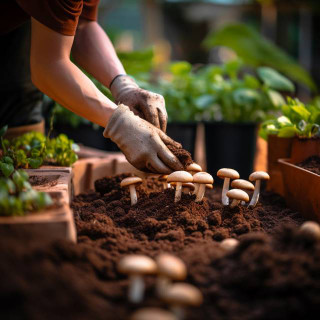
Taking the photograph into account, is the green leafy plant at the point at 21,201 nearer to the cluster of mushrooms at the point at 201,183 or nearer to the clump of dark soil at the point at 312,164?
the cluster of mushrooms at the point at 201,183

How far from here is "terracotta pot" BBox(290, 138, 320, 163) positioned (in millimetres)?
2480

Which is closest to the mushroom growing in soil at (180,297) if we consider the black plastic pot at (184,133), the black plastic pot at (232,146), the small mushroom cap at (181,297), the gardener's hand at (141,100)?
the small mushroom cap at (181,297)

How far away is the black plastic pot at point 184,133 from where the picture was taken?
3971 mm

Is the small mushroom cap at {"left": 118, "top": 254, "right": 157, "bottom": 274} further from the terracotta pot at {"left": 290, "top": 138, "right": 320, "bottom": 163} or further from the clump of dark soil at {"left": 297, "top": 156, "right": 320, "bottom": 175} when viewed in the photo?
the terracotta pot at {"left": 290, "top": 138, "right": 320, "bottom": 163}

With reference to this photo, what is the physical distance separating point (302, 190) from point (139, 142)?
890 millimetres

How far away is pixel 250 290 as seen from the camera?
1.30 metres

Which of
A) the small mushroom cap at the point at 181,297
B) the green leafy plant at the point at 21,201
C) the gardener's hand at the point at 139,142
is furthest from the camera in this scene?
the gardener's hand at the point at 139,142

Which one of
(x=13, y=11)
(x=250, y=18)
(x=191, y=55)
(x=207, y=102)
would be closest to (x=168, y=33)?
(x=191, y=55)

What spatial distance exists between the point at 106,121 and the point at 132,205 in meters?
0.44

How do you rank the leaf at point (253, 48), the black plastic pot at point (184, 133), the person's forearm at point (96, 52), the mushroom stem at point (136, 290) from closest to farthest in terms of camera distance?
the mushroom stem at point (136, 290) → the person's forearm at point (96, 52) → the black plastic pot at point (184, 133) → the leaf at point (253, 48)

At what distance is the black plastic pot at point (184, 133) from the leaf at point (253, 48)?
4.16 ft

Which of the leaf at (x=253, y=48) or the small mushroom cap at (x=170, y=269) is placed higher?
the leaf at (x=253, y=48)

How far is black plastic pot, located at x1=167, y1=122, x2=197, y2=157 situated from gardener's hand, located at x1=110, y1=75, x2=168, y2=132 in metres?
1.39

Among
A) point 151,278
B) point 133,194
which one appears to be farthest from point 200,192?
point 151,278
